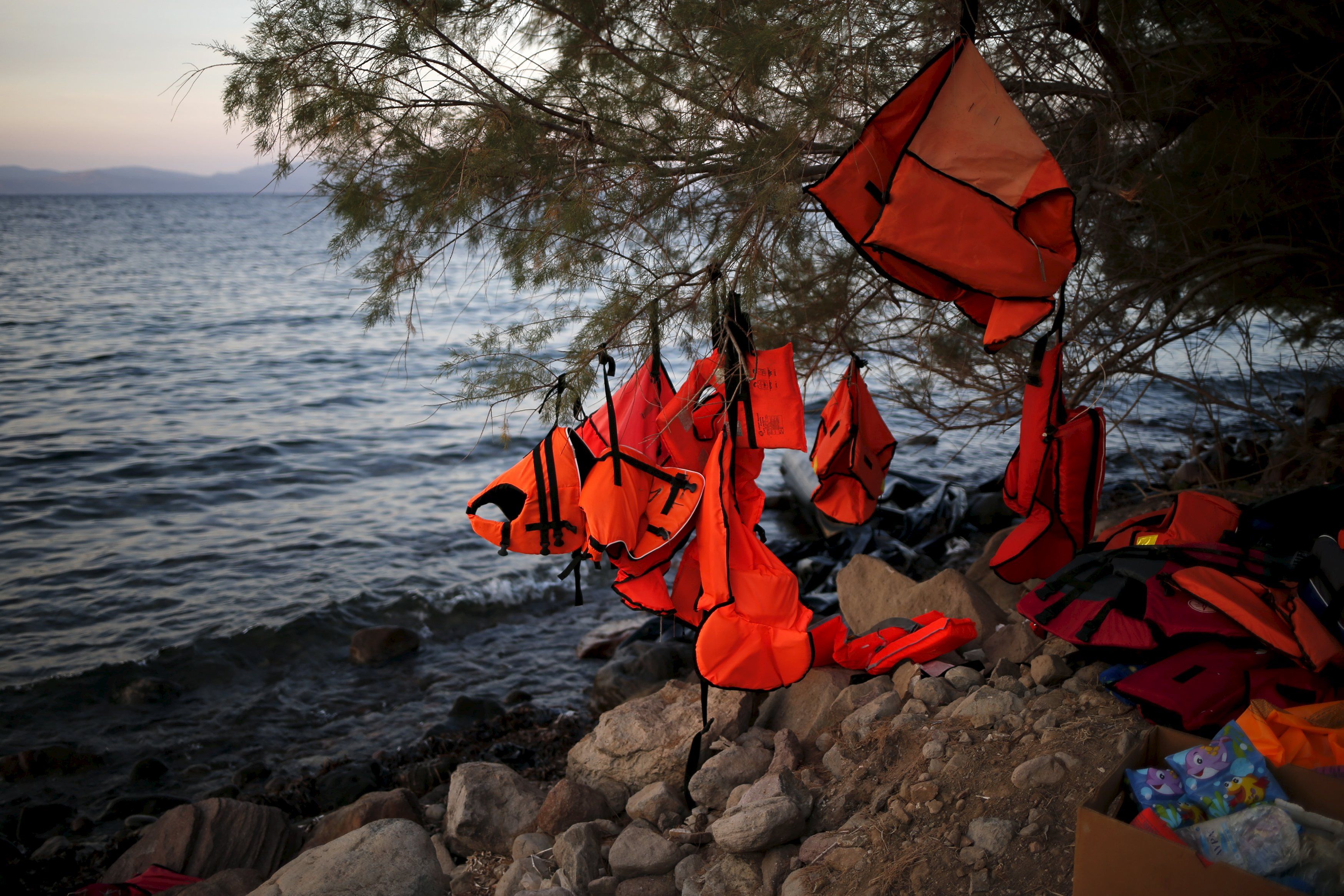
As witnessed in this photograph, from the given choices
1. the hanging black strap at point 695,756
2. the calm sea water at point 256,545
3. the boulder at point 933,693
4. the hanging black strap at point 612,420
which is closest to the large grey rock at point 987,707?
the boulder at point 933,693

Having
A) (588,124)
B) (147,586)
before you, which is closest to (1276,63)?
(588,124)

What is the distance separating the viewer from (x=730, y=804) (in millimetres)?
2789

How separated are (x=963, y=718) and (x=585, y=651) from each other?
138 inches

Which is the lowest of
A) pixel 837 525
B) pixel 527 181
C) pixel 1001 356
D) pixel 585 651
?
pixel 585 651

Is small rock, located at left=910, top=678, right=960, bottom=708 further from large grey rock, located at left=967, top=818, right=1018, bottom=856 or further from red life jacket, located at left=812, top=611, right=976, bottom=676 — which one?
large grey rock, located at left=967, top=818, right=1018, bottom=856

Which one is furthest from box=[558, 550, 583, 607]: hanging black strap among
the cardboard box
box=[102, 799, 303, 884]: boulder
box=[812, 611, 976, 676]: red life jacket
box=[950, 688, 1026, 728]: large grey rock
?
box=[102, 799, 303, 884]: boulder

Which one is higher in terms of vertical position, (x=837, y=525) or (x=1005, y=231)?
(x=1005, y=231)

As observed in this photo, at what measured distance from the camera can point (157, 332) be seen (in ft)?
53.1

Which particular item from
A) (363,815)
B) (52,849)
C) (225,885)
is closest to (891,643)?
(363,815)

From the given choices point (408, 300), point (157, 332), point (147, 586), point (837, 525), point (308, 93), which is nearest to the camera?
point (308, 93)

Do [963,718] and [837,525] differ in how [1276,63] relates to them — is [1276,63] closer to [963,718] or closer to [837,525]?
[963,718]

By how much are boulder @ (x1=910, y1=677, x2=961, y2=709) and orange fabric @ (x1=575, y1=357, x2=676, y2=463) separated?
127 centimetres

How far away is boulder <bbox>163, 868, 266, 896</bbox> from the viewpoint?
3154mm

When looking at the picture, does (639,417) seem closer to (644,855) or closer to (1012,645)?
(644,855)
